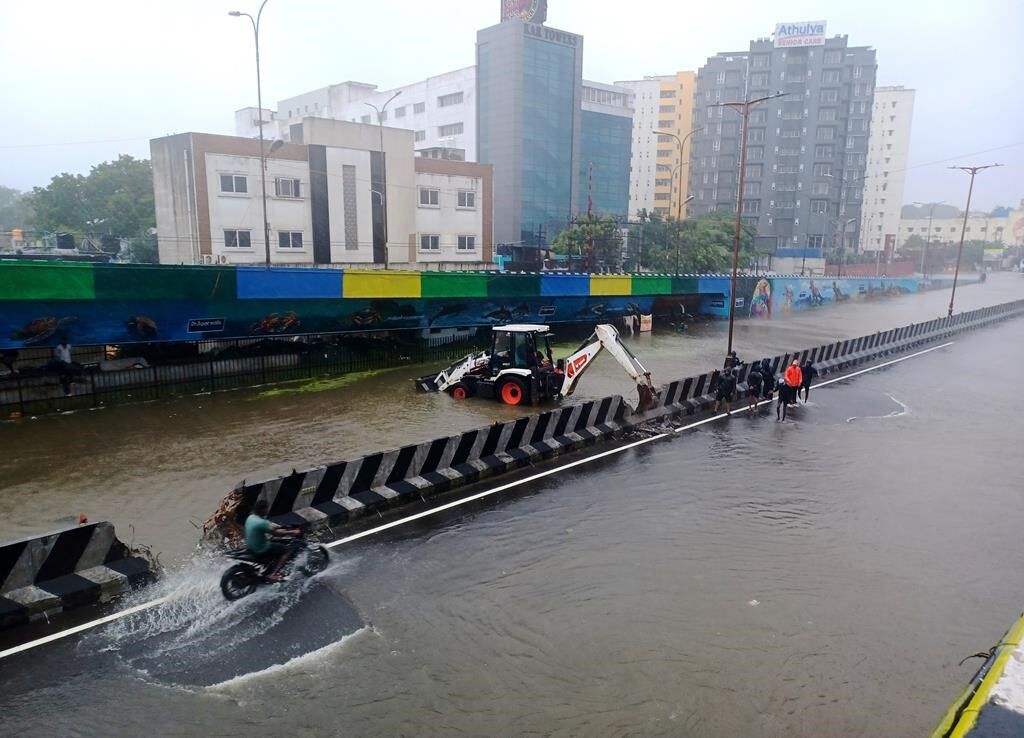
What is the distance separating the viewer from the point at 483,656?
786 cm

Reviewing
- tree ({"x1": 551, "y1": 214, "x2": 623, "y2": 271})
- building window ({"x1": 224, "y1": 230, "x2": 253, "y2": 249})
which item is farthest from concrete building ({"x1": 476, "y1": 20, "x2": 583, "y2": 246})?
building window ({"x1": 224, "y1": 230, "x2": 253, "y2": 249})

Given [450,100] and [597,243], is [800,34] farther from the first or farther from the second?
[597,243]

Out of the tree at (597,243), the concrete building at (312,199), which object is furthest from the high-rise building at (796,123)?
the concrete building at (312,199)

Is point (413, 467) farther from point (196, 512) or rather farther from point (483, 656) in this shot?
point (483, 656)

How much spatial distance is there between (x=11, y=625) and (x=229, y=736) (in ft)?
12.7

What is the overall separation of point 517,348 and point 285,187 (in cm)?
3204

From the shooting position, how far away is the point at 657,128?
385 ft

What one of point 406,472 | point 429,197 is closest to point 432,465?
point 406,472

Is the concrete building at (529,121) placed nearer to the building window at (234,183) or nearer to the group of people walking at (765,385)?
the building window at (234,183)

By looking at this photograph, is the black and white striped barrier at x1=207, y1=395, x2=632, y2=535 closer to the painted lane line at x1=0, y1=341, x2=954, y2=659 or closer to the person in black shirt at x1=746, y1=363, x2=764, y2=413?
the painted lane line at x1=0, y1=341, x2=954, y2=659

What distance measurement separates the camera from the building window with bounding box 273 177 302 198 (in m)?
46.3

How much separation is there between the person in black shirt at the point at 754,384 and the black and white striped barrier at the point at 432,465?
1.29 m

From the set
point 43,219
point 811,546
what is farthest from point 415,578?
point 43,219

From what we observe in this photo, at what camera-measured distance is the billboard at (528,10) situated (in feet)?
268
